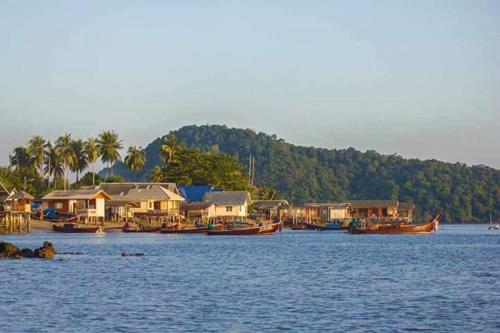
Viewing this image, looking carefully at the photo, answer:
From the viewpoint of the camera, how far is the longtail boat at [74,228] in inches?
4496

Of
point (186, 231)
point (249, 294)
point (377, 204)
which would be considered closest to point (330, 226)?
point (377, 204)

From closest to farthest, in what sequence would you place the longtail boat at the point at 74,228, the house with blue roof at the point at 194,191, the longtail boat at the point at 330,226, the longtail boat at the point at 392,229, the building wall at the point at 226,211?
the longtail boat at the point at 74,228 < the longtail boat at the point at 392,229 < the building wall at the point at 226,211 < the house with blue roof at the point at 194,191 < the longtail boat at the point at 330,226

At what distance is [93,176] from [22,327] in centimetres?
11515

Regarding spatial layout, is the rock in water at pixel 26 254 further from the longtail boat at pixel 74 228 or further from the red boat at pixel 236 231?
the longtail boat at pixel 74 228

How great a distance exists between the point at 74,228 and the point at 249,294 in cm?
7659

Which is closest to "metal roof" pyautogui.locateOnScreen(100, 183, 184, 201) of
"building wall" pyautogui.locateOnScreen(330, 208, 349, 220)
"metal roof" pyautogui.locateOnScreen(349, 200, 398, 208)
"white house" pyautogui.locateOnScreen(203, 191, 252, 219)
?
"white house" pyautogui.locateOnScreen(203, 191, 252, 219)

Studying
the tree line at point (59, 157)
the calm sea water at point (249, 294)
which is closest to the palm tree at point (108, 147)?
the tree line at point (59, 157)

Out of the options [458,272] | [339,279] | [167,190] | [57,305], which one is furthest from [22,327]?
[167,190]

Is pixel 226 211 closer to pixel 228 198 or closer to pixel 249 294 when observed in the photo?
pixel 228 198

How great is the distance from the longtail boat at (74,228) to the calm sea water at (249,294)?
156ft

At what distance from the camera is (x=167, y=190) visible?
130 m

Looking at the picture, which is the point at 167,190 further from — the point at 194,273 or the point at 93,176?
the point at 194,273

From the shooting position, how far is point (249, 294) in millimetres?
41000

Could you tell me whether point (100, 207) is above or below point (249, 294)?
above
